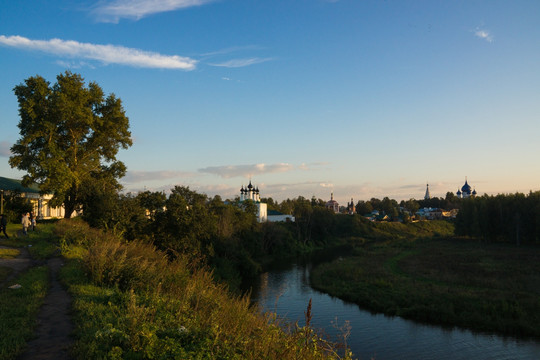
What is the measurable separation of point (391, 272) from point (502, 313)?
1554 centimetres

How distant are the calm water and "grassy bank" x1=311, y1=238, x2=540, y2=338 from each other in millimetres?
1447

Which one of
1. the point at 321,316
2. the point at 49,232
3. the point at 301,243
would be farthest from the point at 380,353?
the point at 301,243

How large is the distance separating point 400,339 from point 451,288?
1133cm

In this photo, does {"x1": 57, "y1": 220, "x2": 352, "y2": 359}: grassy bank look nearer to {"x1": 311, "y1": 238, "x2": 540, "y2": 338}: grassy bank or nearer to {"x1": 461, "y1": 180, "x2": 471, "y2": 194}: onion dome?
{"x1": 311, "y1": 238, "x2": 540, "y2": 338}: grassy bank

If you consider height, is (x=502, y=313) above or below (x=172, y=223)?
below

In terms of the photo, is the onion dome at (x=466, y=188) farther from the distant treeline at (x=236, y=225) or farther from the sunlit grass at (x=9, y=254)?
the sunlit grass at (x=9, y=254)

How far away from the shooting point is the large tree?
29.9 metres

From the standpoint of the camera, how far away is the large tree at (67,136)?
98.1 ft

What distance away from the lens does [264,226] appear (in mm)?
62000

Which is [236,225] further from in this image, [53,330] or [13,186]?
[53,330]

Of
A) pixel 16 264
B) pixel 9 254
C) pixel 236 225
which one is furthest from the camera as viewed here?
pixel 236 225

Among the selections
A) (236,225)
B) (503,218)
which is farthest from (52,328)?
(503,218)

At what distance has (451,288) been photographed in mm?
30641

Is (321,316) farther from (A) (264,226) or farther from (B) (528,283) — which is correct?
(A) (264,226)
